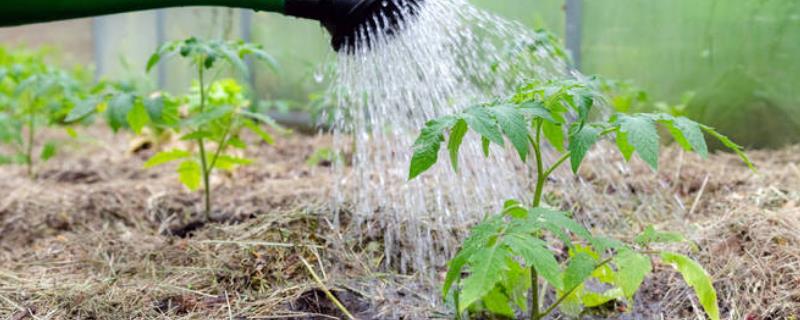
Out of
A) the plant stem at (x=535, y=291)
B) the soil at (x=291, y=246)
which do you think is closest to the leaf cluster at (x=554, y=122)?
the plant stem at (x=535, y=291)

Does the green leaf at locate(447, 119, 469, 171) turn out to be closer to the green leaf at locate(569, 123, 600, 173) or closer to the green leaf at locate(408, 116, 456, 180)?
the green leaf at locate(408, 116, 456, 180)

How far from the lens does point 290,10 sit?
5.57 feet

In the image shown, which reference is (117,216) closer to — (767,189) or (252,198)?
(252,198)

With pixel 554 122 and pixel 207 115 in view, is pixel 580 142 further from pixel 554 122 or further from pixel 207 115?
pixel 207 115

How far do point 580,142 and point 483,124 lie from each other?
170 mm

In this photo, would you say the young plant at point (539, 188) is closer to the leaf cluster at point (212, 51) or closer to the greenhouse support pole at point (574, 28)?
the leaf cluster at point (212, 51)

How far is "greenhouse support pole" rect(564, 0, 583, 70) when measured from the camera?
11.3 ft

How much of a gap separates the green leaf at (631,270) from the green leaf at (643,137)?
0.58 ft

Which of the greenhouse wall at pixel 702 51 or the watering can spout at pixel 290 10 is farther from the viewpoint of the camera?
the greenhouse wall at pixel 702 51

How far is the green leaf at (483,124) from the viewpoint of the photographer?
118cm

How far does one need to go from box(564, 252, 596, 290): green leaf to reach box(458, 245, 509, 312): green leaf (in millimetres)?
145

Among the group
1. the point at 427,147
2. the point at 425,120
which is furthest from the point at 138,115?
the point at 427,147

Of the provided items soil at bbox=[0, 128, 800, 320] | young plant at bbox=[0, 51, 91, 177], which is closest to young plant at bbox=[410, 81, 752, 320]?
soil at bbox=[0, 128, 800, 320]

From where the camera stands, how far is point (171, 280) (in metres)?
1.76
